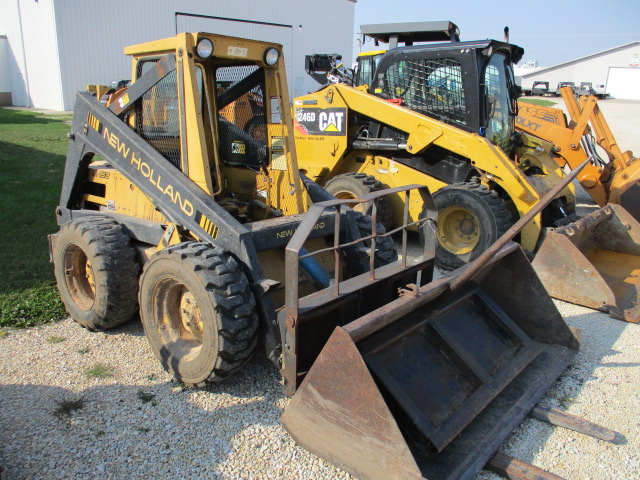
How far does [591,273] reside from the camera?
16.7ft

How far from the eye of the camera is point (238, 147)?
457cm

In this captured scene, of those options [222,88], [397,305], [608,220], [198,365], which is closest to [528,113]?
[608,220]

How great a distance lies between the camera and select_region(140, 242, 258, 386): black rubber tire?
3.34 metres

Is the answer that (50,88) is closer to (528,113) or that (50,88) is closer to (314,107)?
(314,107)

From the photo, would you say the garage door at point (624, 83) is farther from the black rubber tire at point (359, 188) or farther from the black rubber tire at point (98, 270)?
the black rubber tire at point (98, 270)

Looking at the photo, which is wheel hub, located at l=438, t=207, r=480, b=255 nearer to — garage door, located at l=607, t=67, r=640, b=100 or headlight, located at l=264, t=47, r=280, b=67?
headlight, located at l=264, t=47, r=280, b=67

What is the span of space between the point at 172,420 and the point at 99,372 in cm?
86

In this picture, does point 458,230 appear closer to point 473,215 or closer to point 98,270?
point 473,215

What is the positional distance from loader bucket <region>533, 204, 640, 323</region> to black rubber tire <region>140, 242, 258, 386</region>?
3.31m

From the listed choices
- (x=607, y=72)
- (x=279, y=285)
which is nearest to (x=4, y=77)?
(x=279, y=285)

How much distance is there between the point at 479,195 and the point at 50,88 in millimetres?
21986

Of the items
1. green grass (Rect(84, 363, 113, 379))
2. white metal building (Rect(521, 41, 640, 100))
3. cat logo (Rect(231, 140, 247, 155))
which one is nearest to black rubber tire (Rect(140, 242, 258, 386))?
green grass (Rect(84, 363, 113, 379))

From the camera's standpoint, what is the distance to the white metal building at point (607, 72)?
51.7m

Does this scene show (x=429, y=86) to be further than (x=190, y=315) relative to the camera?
Yes
